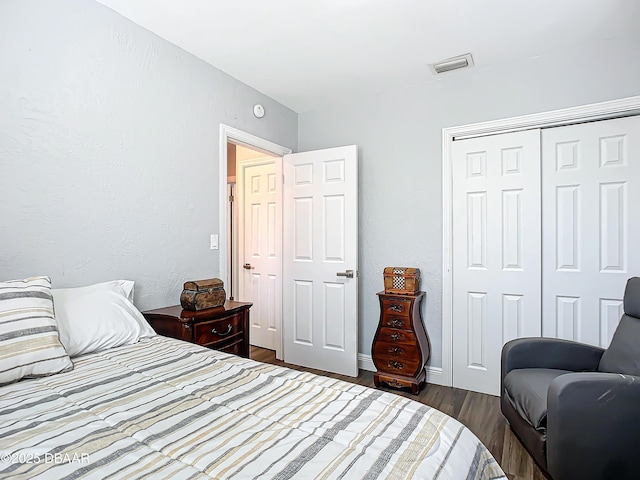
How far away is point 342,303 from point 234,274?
162 centimetres

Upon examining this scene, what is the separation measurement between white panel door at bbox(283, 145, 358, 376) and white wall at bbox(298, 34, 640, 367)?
0.89 feet

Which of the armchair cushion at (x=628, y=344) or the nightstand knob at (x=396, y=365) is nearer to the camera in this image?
the armchair cushion at (x=628, y=344)

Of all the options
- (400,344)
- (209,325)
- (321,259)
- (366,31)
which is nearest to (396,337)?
(400,344)

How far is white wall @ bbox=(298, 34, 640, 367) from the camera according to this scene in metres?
2.57

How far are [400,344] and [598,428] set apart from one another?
1.50 metres

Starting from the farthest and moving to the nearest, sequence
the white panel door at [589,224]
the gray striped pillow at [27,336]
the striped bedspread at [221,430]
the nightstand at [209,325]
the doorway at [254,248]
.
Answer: the doorway at [254,248] → the white panel door at [589,224] → the nightstand at [209,325] → the gray striped pillow at [27,336] → the striped bedspread at [221,430]

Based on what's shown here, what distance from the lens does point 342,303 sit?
3.30 meters

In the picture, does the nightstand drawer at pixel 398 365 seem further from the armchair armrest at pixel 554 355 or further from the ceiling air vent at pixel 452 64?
the ceiling air vent at pixel 452 64

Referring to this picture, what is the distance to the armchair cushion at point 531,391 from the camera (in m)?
1.76

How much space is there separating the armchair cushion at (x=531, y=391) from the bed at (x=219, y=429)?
965mm

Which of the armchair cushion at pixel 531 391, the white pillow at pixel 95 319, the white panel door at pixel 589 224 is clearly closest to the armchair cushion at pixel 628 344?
the armchair cushion at pixel 531 391

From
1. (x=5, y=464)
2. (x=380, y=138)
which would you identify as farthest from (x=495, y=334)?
(x=5, y=464)

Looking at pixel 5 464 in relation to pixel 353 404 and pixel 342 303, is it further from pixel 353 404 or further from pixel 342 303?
pixel 342 303

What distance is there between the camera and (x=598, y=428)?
1.55m
